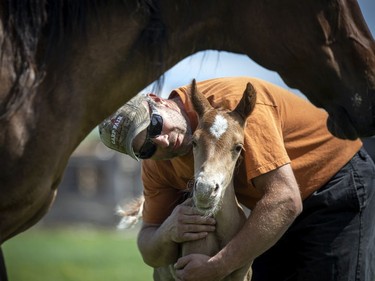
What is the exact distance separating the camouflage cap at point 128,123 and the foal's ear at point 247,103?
473mm

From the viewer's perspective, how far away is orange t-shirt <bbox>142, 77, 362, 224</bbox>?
3.56 m

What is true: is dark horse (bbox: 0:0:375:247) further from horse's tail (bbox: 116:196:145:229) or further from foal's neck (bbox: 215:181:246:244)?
horse's tail (bbox: 116:196:145:229)

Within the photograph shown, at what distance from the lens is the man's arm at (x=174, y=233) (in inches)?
148

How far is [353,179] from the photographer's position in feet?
12.9

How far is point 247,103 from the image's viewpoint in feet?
12.1

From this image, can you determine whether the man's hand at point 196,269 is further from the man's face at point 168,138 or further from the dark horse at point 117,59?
the dark horse at point 117,59

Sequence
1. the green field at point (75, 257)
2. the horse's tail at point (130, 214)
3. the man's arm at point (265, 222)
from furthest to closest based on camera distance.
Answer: the green field at point (75, 257) < the horse's tail at point (130, 214) < the man's arm at point (265, 222)

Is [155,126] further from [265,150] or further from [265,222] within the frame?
[265,222]

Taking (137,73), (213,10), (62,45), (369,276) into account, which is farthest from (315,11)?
(369,276)

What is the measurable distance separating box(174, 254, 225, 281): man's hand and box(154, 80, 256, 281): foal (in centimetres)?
13

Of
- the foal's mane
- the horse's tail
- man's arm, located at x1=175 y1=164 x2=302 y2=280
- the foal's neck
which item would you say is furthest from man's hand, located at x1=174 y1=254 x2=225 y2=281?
the foal's mane

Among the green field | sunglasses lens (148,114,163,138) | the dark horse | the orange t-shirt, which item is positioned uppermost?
the dark horse

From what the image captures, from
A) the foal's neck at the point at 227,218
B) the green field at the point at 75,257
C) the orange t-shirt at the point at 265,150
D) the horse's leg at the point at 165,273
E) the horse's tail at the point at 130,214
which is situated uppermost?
the orange t-shirt at the point at 265,150

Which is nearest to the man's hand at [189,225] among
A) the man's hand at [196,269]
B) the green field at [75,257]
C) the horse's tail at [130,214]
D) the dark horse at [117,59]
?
the man's hand at [196,269]
